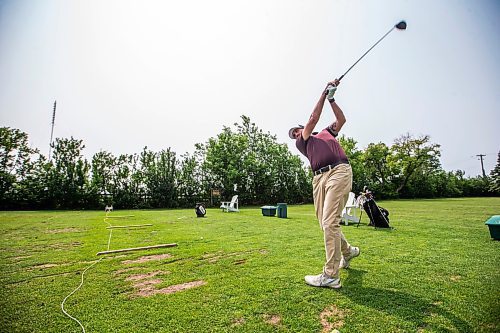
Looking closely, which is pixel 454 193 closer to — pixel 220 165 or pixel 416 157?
pixel 416 157

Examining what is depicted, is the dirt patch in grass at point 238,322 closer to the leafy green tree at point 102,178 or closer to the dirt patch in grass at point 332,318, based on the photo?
the dirt patch in grass at point 332,318

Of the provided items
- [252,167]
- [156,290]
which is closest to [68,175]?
[252,167]

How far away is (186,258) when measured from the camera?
475 centimetres

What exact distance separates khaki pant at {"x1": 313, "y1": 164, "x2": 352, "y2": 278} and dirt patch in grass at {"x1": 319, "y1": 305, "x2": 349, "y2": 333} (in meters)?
0.64

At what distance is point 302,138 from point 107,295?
312cm

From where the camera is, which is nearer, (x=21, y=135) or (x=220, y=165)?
(x=21, y=135)

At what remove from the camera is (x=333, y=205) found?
335cm

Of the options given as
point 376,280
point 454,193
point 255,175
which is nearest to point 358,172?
point 255,175

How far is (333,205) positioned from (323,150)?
75 cm

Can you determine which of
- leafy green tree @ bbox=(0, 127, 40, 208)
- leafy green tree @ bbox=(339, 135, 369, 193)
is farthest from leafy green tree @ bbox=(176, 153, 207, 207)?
leafy green tree @ bbox=(339, 135, 369, 193)

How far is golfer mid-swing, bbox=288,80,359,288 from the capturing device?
10.5 feet

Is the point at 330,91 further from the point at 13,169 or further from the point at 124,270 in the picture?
the point at 13,169

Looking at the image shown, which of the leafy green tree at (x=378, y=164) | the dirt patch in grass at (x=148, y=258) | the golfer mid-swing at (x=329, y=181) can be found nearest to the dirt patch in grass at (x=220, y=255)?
the dirt patch in grass at (x=148, y=258)

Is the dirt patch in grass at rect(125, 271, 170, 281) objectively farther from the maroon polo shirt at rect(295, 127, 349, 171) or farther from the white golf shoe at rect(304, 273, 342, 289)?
the maroon polo shirt at rect(295, 127, 349, 171)
